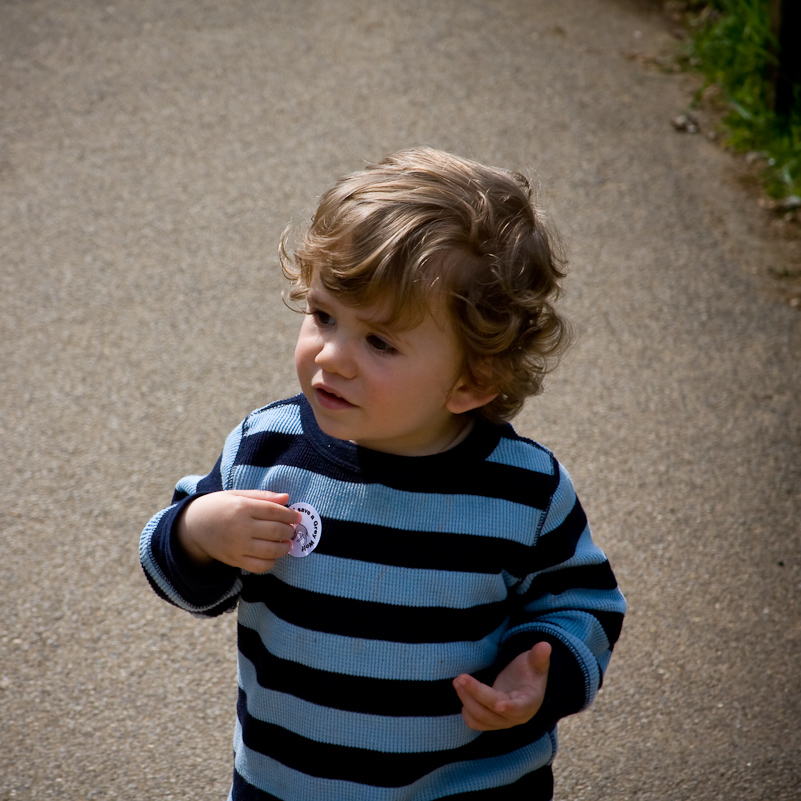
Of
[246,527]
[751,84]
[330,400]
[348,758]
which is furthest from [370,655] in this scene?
[751,84]

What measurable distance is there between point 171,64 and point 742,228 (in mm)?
2760

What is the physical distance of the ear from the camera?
1494mm

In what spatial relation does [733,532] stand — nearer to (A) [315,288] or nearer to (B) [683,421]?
(B) [683,421]

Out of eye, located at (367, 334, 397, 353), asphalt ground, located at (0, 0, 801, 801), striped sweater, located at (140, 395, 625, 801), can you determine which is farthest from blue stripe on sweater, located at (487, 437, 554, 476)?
asphalt ground, located at (0, 0, 801, 801)

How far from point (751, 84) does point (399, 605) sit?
409 cm

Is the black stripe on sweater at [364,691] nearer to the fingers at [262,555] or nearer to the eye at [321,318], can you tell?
the fingers at [262,555]

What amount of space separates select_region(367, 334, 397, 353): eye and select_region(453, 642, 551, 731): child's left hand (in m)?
0.48

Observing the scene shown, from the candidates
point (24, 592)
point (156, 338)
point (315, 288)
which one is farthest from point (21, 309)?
point (315, 288)

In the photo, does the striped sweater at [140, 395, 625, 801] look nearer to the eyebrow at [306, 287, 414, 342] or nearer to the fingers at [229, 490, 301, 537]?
the fingers at [229, 490, 301, 537]

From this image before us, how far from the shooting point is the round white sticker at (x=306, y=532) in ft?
4.75

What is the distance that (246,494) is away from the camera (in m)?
1.42

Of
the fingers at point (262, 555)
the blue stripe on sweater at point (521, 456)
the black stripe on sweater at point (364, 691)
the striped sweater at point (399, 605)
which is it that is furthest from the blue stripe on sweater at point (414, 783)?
the blue stripe on sweater at point (521, 456)

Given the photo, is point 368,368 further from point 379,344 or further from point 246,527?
point 246,527

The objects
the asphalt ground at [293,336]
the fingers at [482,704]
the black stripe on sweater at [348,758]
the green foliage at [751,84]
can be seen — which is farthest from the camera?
the green foliage at [751,84]
